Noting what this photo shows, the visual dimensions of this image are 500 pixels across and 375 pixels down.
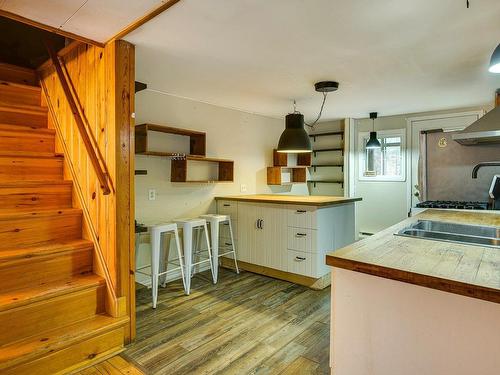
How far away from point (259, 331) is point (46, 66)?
3.16 meters

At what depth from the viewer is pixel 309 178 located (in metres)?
5.79

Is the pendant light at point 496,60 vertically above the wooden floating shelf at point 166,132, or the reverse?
the pendant light at point 496,60

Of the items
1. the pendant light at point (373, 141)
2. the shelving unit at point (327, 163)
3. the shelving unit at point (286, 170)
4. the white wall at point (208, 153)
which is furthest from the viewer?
the shelving unit at point (327, 163)

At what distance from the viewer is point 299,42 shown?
7.34 feet

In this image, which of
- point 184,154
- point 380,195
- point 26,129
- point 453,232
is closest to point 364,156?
point 380,195

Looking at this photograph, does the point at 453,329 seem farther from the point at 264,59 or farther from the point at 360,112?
the point at 360,112

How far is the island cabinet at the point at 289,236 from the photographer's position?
10.8 feet

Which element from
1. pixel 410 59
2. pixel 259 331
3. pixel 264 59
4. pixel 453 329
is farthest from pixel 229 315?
pixel 410 59

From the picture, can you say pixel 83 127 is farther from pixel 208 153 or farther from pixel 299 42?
pixel 208 153

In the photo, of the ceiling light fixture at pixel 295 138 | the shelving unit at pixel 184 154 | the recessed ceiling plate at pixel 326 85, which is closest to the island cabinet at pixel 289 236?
the shelving unit at pixel 184 154

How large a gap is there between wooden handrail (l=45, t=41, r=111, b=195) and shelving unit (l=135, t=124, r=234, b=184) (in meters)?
0.72

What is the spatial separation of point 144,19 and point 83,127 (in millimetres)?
939

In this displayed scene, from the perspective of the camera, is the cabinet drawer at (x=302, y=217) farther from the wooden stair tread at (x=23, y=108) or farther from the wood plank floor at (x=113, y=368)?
the wooden stair tread at (x=23, y=108)

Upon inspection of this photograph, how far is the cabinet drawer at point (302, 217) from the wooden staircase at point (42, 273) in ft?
6.27
